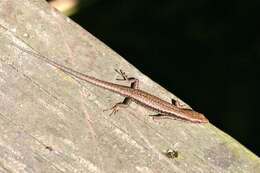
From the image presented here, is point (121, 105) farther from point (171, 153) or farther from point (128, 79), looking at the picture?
point (171, 153)

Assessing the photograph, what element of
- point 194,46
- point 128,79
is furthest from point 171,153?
point 194,46

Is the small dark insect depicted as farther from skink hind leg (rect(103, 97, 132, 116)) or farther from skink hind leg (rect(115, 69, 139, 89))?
skink hind leg (rect(115, 69, 139, 89))

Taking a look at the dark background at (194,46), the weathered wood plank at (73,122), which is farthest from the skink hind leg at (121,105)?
the dark background at (194,46)

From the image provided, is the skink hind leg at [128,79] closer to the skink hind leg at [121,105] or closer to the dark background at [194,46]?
the skink hind leg at [121,105]

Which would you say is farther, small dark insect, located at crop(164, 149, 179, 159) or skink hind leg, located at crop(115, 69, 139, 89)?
skink hind leg, located at crop(115, 69, 139, 89)

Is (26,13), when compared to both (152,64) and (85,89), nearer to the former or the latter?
(85,89)

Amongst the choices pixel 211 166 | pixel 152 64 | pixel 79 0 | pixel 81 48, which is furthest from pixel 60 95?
pixel 152 64

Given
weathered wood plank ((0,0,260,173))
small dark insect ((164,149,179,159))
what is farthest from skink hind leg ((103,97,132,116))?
small dark insect ((164,149,179,159))

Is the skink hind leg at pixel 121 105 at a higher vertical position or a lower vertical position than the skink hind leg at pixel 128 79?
lower
